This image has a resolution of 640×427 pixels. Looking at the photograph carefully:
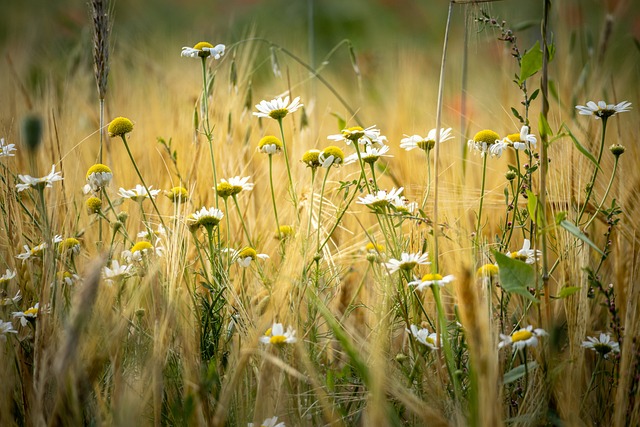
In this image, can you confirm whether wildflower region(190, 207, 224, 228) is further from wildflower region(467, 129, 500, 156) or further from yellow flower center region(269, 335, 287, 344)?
wildflower region(467, 129, 500, 156)

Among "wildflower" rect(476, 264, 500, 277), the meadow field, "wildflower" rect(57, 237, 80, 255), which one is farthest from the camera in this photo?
"wildflower" rect(57, 237, 80, 255)

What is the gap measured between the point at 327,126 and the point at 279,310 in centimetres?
113

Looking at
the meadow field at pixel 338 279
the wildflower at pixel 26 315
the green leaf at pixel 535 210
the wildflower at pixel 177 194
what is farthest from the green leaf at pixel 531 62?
the wildflower at pixel 26 315

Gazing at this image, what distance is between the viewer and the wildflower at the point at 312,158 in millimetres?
941

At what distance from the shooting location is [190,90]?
5.19ft

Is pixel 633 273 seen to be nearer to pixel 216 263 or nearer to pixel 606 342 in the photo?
pixel 606 342

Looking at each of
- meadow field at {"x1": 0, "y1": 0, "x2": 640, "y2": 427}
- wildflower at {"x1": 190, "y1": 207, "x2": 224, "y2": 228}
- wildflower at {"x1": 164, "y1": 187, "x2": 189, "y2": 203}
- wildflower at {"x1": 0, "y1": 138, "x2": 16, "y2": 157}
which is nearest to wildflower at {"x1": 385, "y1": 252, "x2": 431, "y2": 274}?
meadow field at {"x1": 0, "y1": 0, "x2": 640, "y2": 427}

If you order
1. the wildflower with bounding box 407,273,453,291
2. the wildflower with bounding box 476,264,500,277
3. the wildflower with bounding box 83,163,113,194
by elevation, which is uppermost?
the wildflower with bounding box 83,163,113,194

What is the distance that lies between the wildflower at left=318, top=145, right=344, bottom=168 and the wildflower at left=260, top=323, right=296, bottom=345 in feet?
0.84

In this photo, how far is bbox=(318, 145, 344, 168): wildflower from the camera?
0.92 m

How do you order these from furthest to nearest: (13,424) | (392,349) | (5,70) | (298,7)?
(298,7) → (5,70) → (392,349) → (13,424)

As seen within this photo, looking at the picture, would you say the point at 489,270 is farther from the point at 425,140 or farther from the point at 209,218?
the point at 209,218

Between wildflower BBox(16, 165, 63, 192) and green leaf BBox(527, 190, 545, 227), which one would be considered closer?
green leaf BBox(527, 190, 545, 227)

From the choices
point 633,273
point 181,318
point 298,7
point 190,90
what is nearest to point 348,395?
point 181,318
